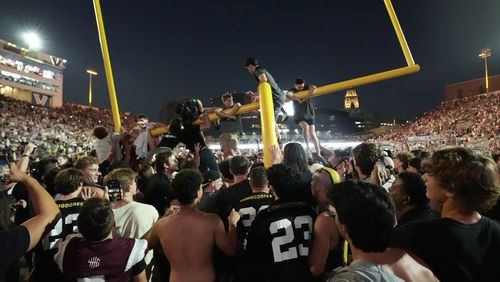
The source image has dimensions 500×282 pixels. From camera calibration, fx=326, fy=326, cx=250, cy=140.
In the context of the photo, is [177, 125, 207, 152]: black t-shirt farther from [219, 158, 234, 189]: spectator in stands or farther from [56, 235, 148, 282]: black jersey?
[56, 235, 148, 282]: black jersey

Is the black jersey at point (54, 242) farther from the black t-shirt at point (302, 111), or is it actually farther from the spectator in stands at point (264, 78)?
the black t-shirt at point (302, 111)

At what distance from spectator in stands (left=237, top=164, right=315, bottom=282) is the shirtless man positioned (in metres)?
0.24

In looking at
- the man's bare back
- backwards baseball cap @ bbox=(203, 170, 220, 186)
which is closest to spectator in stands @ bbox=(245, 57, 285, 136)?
backwards baseball cap @ bbox=(203, 170, 220, 186)

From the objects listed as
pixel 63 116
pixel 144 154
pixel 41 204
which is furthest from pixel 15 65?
pixel 41 204

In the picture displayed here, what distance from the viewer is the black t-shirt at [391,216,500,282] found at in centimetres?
173

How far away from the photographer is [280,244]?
7.55 ft

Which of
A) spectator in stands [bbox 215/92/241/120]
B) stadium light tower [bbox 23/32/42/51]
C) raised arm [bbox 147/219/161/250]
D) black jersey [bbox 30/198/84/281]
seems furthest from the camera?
stadium light tower [bbox 23/32/42/51]

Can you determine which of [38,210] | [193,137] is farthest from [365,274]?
[193,137]

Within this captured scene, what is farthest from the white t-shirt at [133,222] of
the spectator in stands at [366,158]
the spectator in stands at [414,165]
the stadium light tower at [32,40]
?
the stadium light tower at [32,40]

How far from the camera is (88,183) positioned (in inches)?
147

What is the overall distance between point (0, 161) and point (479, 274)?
3512mm

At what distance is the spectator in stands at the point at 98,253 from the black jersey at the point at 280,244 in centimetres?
86

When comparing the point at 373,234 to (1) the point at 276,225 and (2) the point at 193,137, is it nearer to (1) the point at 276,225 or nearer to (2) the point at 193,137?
(1) the point at 276,225

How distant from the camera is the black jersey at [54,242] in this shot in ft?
9.67
